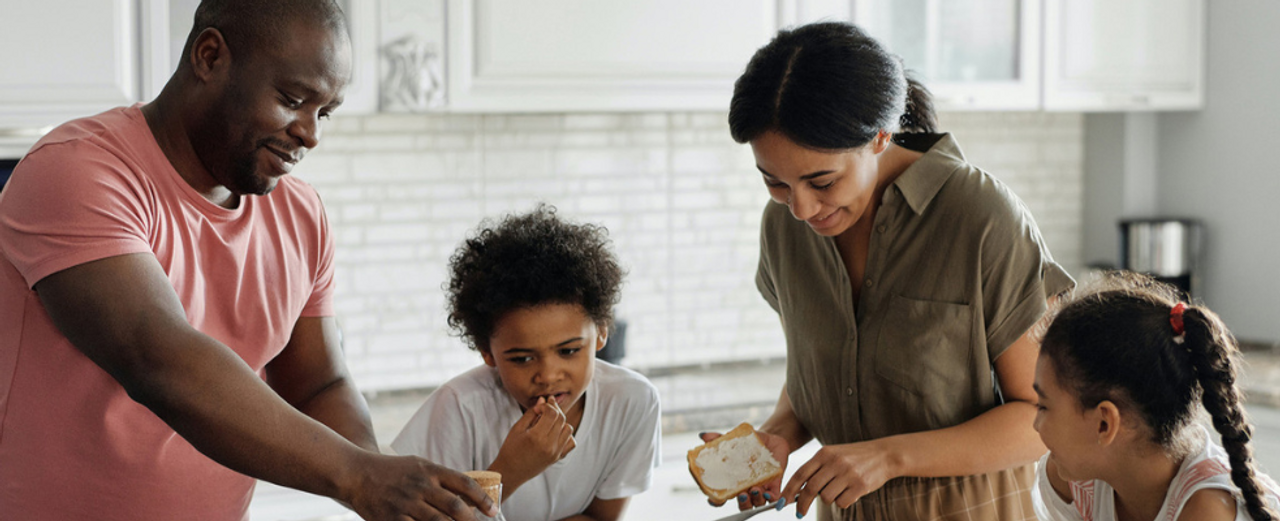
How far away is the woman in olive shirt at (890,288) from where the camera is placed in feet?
4.55

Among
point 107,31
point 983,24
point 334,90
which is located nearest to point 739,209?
point 983,24

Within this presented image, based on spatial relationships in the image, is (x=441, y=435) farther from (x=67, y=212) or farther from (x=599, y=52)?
(x=599, y=52)

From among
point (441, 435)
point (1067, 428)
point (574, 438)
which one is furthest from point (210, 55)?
point (1067, 428)

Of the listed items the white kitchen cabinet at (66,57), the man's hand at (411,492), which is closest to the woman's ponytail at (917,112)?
the man's hand at (411,492)

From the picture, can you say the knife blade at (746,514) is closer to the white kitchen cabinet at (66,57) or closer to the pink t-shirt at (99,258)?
the pink t-shirt at (99,258)

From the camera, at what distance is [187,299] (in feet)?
4.12

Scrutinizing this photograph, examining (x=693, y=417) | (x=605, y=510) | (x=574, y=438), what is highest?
(x=574, y=438)

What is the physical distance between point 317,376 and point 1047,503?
102 centimetres

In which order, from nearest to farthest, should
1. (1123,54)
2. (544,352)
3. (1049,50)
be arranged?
(544,352)
(1049,50)
(1123,54)

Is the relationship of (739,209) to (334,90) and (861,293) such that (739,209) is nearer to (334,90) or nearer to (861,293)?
(861,293)

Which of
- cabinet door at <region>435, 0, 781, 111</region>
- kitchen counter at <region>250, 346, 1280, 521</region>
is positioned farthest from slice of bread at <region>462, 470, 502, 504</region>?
A: cabinet door at <region>435, 0, 781, 111</region>

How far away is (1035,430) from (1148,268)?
2.49 metres

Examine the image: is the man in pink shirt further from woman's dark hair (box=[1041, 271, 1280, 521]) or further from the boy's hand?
woman's dark hair (box=[1041, 271, 1280, 521])

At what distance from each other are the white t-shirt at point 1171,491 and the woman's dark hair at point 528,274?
67 centimetres
